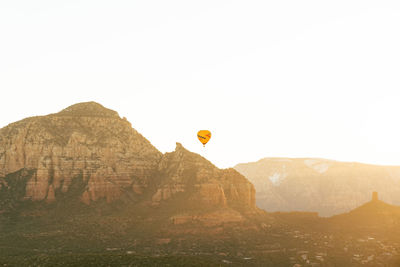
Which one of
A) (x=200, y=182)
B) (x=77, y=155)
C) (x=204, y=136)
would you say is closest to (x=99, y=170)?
(x=77, y=155)

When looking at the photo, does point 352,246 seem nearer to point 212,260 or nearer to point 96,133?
point 212,260

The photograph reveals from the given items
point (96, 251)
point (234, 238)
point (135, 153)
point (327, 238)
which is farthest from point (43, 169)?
point (327, 238)

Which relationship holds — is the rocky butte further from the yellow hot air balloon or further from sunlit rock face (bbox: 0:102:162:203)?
the yellow hot air balloon

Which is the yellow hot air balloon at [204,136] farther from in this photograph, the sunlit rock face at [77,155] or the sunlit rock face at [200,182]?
the sunlit rock face at [77,155]

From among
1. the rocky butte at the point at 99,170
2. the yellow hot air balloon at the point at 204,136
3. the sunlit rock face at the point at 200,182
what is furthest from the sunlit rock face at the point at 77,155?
the yellow hot air balloon at the point at 204,136

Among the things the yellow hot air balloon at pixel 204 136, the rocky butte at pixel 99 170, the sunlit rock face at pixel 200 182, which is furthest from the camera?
the yellow hot air balloon at pixel 204 136

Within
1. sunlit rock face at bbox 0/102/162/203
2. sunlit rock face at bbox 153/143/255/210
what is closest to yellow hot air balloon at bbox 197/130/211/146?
sunlit rock face at bbox 153/143/255/210
